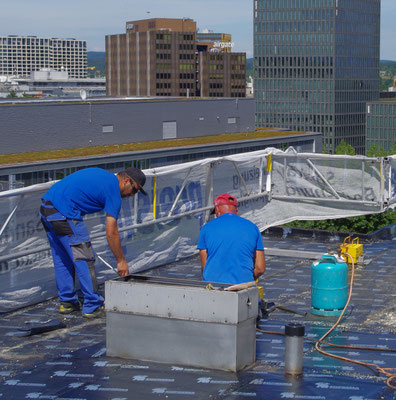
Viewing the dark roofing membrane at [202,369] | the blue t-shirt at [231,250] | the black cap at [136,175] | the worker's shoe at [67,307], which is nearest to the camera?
the dark roofing membrane at [202,369]

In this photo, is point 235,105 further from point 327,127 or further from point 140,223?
point 327,127

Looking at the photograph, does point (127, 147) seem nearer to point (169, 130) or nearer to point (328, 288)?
point (169, 130)

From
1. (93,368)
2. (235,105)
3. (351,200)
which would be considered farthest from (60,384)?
(235,105)

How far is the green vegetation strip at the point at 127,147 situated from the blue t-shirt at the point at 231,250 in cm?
5511

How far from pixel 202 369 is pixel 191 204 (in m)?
6.23

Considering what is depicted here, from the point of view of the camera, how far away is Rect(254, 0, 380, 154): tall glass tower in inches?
7343

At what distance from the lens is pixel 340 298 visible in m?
8.84

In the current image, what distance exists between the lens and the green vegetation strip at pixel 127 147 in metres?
65.1

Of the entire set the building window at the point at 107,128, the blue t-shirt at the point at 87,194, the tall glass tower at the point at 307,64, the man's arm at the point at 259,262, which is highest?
the tall glass tower at the point at 307,64

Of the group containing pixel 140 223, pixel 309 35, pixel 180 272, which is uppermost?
pixel 309 35

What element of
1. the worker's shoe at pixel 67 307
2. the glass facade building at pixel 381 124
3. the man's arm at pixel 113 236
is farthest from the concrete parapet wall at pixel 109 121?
the glass facade building at pixel 381 124

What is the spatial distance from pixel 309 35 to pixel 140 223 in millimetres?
181864

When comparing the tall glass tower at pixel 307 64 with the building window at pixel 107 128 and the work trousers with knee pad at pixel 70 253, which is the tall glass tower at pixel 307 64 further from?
the work trousers with knee pad at pixel 70 253

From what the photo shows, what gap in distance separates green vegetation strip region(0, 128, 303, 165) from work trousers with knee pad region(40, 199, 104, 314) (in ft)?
175
